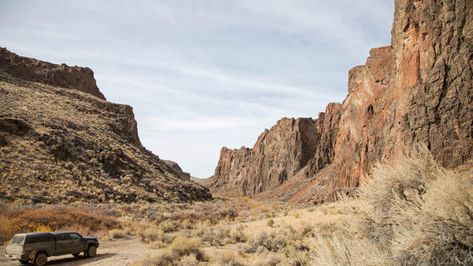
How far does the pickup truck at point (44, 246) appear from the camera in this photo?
15.9 m

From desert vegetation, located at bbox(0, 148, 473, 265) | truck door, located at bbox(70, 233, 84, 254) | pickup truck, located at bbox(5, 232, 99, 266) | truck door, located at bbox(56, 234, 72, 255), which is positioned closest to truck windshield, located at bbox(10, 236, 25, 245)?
pickup truck, located at bbox(5, 232, 99, 266)

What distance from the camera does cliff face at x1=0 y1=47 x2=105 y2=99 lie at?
76.2 m

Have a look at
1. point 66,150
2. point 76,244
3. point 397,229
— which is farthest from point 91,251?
point 66,150

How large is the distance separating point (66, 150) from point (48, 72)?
39378mm

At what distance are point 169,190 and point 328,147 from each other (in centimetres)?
4347

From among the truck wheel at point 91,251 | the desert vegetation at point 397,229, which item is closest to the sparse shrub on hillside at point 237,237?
the desert vegetation at point 397,229

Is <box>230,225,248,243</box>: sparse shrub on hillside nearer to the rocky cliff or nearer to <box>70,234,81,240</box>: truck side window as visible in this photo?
<box>70,234,81,240</box>: truck side window

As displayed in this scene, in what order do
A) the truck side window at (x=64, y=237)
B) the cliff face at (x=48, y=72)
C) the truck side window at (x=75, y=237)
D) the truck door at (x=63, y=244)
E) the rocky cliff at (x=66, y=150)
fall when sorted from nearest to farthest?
1. the truck door at (x=63, y=244)
2. the truck side window at (x=64, y=237)
3. the truck side window at (x=75, y=237)
4. the rocky cliff at (x=66, y=150)
5. the cliff face at (x=48, y=72)

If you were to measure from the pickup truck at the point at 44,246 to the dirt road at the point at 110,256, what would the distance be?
479 mm

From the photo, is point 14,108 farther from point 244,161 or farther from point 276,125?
point 244,161

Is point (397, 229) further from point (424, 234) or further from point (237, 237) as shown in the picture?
point (237, 237)

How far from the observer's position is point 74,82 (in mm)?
85688

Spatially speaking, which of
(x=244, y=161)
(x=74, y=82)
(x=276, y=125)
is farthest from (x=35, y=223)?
(x=244, y=161)

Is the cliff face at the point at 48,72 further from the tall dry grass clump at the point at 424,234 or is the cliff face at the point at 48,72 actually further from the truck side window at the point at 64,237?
the tall dry grass clump at the point at 424,234
